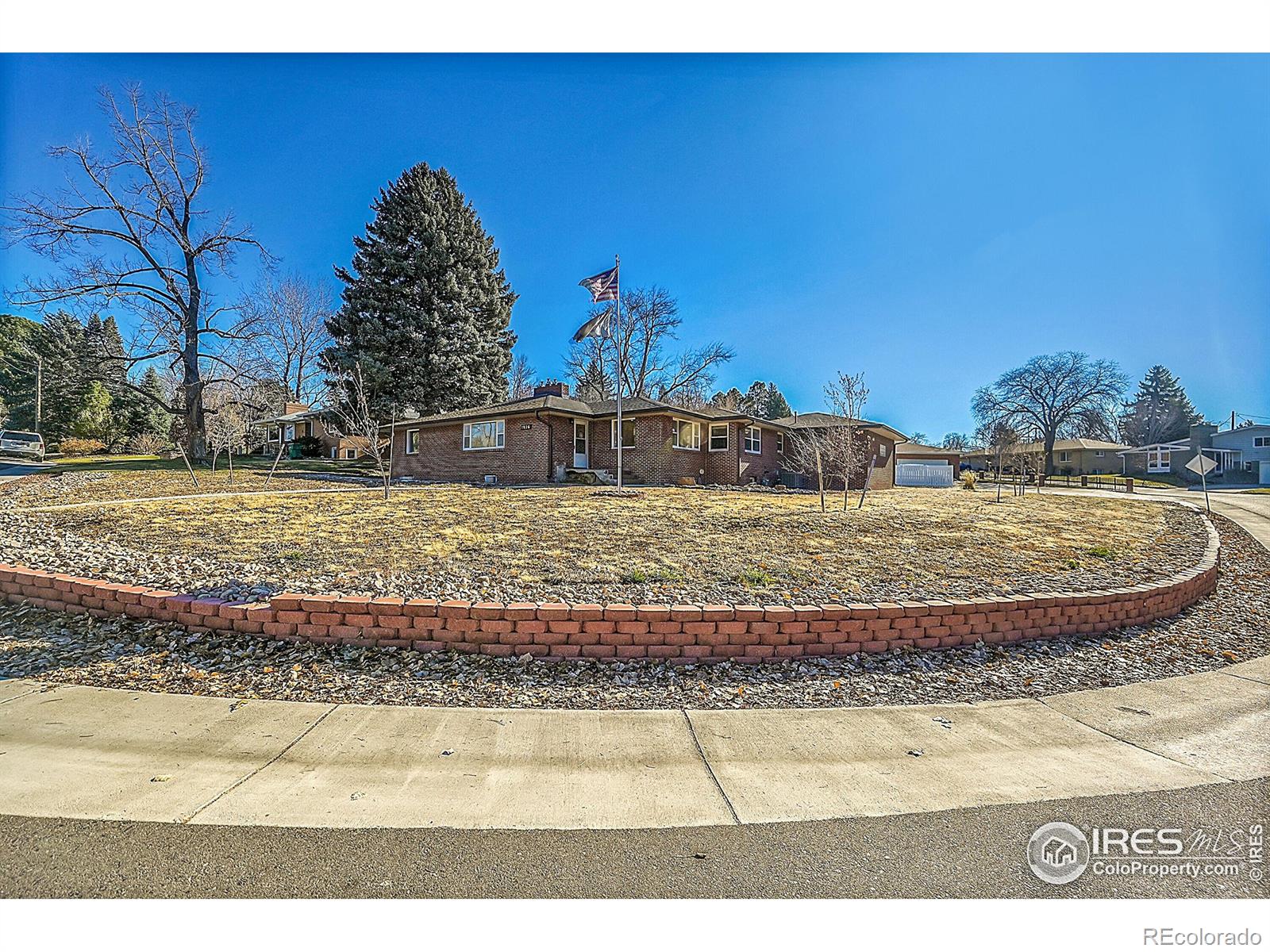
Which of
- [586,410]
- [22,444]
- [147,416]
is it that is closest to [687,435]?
[586,410]

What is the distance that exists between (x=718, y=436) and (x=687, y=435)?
1.49m

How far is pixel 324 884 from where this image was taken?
190 cm

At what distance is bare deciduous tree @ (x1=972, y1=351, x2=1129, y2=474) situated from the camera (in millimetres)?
27031

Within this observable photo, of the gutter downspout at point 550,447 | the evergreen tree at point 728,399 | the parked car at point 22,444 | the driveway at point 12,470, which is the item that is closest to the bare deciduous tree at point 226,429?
the driveway at point 12,470

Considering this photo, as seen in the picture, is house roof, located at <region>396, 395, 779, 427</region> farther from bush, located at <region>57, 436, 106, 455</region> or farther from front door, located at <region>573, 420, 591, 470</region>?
bush, located at <region>57, 436, 106, 455</region>

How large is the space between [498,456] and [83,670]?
16.1 meters

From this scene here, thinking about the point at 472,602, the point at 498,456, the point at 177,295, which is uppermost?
the point at 177,295

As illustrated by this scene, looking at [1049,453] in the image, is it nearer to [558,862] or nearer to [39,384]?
[558,862]

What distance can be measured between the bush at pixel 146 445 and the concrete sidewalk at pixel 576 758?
119ft

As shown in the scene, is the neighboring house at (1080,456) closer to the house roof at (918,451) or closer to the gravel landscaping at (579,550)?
the house roof at (918,451)

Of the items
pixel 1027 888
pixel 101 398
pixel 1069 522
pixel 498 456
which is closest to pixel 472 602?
pixel 1027 888

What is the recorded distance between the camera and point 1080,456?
47.8 m

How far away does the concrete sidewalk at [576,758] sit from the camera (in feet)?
7.78

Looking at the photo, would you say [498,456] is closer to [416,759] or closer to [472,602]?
[472,602]
